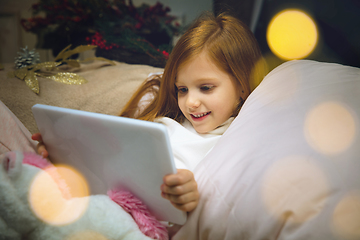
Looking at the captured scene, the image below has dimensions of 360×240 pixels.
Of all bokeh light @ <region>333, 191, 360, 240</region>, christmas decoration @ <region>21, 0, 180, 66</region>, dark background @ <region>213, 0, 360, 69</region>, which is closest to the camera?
bokeh light @ <region>333, 191, 360, 240</region>

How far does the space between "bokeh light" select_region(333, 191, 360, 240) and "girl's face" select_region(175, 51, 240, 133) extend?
1.46 feet

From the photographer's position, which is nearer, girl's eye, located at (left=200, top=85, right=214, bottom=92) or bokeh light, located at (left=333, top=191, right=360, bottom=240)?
bokeh light, located at (left=333, top=191, right=360, bottom=240)

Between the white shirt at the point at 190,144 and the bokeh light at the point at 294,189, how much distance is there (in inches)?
12.8

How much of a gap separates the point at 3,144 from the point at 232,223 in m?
0.66

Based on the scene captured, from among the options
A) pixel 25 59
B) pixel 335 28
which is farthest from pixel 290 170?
pixel 25 59

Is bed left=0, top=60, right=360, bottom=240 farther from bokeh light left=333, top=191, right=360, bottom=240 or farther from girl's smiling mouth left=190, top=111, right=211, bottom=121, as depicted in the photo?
girl's smiling mouth left=190, top=111, right=211, bottom=121

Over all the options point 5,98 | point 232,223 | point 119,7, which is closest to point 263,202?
point 232,223

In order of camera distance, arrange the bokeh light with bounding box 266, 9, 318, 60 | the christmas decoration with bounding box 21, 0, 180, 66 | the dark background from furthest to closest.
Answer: the christmas decoration with bounding box 21, 0, 180, 66 < the bokeh light with bounding box 266, 9, 318, 60 < the dark background

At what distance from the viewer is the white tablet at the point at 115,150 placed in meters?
0.37

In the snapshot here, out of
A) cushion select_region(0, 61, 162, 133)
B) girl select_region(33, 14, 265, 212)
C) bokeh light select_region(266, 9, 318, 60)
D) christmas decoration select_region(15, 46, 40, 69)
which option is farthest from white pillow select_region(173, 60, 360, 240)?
christmas decoration select_region(15, 46, 40, 69)

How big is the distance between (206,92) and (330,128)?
1.26ft

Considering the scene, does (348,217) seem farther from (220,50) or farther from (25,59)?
(25,59)

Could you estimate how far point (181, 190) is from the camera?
0.40m

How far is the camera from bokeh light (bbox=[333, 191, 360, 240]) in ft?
0.97
